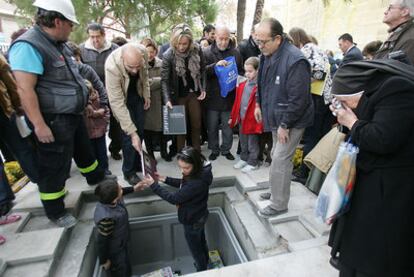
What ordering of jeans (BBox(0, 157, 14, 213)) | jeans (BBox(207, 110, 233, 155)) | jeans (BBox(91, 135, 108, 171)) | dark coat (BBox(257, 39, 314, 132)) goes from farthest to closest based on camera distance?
jeans (BBox(207, 110, 233, 155))
jeans (BBox(91, 135, 108, 171))
jeans (BBox(0, 157, 14, 213))
dark coat (BBox(257, 39, 314, 132))

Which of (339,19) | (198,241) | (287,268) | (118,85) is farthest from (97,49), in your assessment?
(339,19)

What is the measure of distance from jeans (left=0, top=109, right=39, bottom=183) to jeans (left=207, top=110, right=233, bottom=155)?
2004 mm

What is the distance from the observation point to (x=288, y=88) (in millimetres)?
2150

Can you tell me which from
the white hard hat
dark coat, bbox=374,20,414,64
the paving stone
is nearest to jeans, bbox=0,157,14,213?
the white hard hat

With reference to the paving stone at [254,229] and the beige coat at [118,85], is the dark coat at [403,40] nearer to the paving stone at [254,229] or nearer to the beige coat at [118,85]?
the paving stone at [254,229]

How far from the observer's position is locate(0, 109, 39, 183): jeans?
7.56 feet

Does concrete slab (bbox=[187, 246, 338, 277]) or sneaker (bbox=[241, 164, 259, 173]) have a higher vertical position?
sneaker (bbox=[241, 164, 259, 173])

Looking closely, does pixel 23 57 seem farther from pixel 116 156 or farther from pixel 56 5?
pixel 116 156

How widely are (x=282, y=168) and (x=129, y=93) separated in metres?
1.70

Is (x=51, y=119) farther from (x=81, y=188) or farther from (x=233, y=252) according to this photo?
(x=233, y=252)

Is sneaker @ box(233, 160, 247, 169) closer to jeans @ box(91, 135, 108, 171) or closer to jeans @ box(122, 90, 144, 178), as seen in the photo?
jeans @ box(122, 90, 144, 178)

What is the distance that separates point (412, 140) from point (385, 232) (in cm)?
43

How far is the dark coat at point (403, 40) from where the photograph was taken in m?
2.37

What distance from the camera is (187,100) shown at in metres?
3.37
